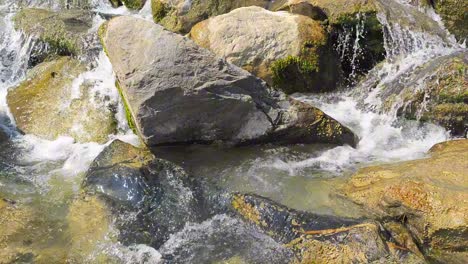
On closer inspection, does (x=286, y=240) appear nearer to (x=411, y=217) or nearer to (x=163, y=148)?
(x=411, y=217)

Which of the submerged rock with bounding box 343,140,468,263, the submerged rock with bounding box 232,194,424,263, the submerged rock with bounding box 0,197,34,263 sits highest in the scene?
the submerged rock with bounding box 343,140,468,263

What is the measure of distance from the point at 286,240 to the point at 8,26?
333 inches

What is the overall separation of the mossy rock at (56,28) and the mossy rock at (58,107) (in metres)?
0.53

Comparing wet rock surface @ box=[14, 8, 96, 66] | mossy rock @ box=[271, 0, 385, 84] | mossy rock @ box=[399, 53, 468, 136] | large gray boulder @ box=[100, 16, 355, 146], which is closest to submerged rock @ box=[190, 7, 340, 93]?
mossy rock @ box=[271, 0, 385, 84]

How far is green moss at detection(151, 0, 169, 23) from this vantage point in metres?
10.5

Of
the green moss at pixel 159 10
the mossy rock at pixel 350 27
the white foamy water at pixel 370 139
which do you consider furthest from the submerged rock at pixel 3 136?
the mossy rock at pixel 350 27

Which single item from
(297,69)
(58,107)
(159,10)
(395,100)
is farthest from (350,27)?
(58,107)

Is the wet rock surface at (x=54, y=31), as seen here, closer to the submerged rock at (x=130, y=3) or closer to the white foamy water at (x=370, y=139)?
the submerged rock at (x=130, y=3)

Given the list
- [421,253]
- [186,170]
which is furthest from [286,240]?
[186,170]

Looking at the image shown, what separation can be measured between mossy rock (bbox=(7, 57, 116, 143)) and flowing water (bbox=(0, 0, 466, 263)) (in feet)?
0.49

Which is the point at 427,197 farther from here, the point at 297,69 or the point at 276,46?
the point at 276,46

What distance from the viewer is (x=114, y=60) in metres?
6.94

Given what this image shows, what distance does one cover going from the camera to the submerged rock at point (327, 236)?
494 centimetres

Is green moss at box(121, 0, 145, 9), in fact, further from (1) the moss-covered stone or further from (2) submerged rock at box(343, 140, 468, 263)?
(2) submerged rock at box(343, 140, 468, 263)
